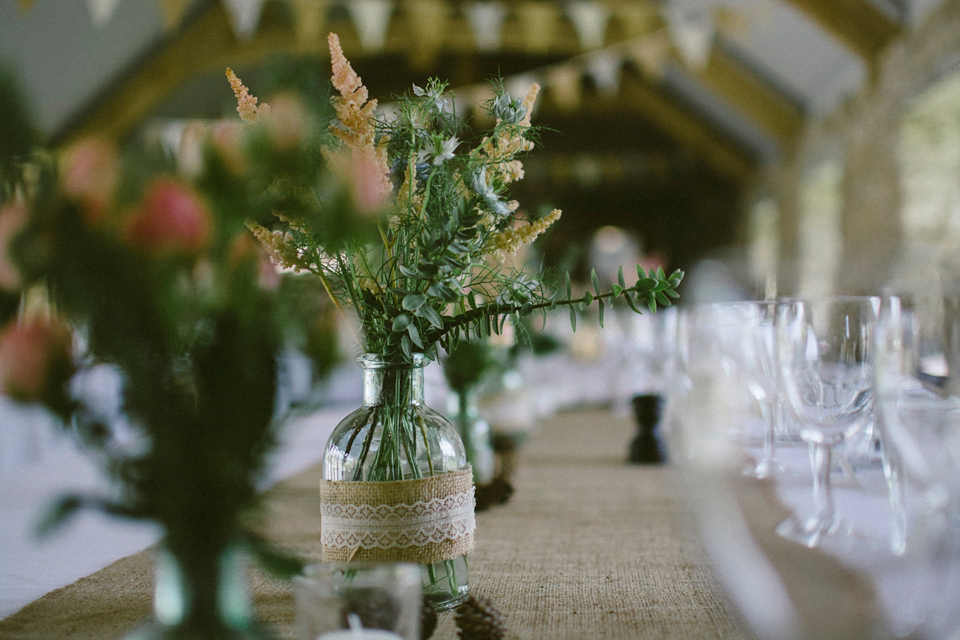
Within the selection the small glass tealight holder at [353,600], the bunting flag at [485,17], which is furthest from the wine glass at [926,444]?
the bunting flag at [485,17]

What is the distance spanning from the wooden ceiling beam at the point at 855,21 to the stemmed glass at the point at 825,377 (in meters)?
4.55

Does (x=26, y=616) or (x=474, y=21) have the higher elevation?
(x=474, y=21)

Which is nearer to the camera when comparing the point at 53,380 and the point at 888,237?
the point at 53,380

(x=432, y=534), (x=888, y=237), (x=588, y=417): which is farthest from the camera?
(x=888, y=237)

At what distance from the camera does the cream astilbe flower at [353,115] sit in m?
0.58

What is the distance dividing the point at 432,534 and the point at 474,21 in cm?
414

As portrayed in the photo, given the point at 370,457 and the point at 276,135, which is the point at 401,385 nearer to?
the point at 370,457

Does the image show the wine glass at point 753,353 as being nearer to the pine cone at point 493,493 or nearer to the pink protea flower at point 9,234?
the pine cone at point 493,493

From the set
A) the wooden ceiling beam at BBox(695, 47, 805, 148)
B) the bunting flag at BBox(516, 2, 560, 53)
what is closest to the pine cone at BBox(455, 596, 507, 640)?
the bunting flag at BBox(516, 2, 560, 53)

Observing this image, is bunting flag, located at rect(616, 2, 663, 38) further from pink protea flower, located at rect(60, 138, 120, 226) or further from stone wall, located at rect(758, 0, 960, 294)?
pink protea flower, located at rect(60, 138, 120, 226)

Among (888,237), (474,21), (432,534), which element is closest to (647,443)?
(432,534)

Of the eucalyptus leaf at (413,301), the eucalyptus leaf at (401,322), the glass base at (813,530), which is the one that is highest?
the eucalyptus leaf at (413,301)

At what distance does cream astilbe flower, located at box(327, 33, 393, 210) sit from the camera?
575 mm

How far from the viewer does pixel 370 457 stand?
633 mm
